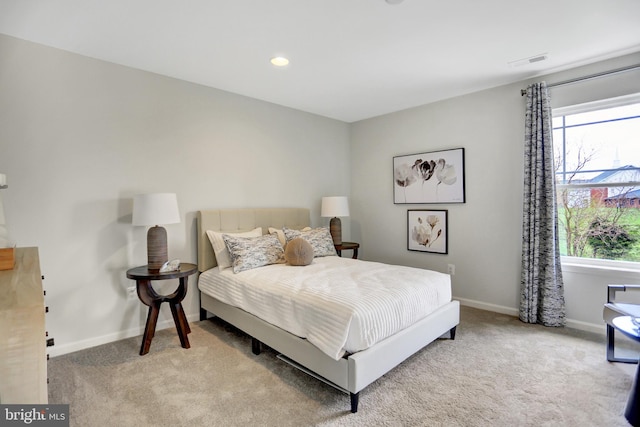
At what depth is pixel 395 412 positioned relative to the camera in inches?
75.4

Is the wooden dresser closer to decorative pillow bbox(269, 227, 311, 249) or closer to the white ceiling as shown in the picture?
the white ceiling

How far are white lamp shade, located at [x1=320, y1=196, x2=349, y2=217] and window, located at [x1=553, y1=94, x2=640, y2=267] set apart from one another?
235cm

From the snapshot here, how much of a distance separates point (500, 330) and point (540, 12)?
264 cm

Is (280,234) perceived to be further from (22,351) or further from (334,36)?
(22,351)

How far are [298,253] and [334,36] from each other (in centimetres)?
192

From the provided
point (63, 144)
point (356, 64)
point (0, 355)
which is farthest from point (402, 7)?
point (63, 144)

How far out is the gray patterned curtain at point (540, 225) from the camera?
3.08 m

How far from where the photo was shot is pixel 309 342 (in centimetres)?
215

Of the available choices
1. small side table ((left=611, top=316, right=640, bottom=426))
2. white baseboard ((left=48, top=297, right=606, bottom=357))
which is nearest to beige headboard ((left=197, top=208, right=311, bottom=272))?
white baseboard ((left=48, top=297, right=606, bottom=357))

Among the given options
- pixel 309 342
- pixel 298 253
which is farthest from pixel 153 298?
pixel 309 342

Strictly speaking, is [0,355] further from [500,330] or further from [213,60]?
[500,330]

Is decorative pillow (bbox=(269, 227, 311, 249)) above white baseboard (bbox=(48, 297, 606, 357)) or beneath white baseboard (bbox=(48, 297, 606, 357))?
above

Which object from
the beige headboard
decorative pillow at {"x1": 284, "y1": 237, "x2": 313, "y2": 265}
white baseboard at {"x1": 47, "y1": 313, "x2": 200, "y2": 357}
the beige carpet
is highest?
the beige headboard

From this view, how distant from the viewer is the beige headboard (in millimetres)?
3336
